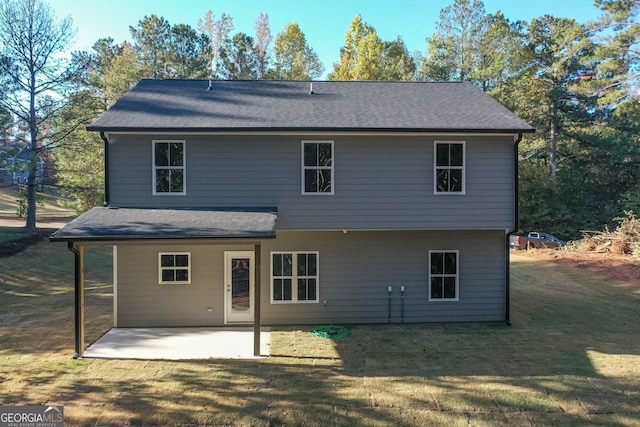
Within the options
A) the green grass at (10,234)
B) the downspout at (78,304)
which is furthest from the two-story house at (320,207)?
the green grass at (10,234)

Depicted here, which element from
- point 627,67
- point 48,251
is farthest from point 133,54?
point 627,67

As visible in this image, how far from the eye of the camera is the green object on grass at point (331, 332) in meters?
9.48

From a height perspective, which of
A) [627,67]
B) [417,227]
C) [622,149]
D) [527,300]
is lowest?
[527,300]

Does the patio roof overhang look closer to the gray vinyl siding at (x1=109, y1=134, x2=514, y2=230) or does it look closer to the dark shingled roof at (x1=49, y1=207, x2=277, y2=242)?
the dark shingled roof at (x1=49, y1=207, x2=277, y2=242)

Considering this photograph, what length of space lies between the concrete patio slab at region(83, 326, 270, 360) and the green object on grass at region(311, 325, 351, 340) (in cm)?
125

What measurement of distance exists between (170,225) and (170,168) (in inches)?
81.8

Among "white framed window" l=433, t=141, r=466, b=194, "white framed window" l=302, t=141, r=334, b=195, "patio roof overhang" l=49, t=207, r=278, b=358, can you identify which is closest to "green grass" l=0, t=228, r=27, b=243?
"patio roof overhang" l=49, t=207, r=278, b=358

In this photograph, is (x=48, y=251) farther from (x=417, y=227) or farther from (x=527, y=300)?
(x=527, y=300)

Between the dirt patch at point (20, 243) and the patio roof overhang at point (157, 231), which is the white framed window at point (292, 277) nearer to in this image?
the patio roof overhang at point (157, 231)

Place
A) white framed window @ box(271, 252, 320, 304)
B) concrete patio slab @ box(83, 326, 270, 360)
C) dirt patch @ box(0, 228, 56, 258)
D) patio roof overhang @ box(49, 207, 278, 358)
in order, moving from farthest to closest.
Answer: dirt patch @ box(0, 228, 56, 258), white framed window @ box(271, 252, 320, 304), concrete patio slab @ box(83, 326, 270, 360), patio roof overhang @ box(49, 207, 278, 358)

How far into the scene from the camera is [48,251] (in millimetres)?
19906

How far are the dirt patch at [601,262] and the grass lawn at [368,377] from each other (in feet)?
18.4

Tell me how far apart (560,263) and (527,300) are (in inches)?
300

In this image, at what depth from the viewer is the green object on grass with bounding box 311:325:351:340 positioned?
31.1ft
